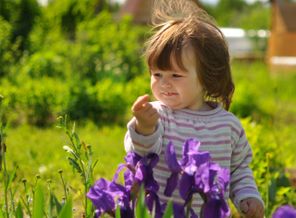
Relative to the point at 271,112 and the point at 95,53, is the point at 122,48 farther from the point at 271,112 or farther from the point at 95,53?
the point at 271,112

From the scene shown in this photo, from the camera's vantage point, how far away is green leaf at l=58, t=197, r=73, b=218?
5.46 ft

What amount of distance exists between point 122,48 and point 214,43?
7384 mm

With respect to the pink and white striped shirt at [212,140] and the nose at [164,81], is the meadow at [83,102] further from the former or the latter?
the nose at [164,81]

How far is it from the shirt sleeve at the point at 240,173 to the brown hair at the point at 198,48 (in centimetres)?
17

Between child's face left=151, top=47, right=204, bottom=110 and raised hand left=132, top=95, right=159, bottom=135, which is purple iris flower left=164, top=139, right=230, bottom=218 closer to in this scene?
raised hand left=132, top=95, right=159, bottom=135

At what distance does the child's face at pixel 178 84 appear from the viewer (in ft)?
7.29

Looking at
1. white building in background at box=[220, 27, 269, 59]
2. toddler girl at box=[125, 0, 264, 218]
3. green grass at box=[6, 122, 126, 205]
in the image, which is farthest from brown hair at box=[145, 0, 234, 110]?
white building in background at box=[220, 27, 269, 59]

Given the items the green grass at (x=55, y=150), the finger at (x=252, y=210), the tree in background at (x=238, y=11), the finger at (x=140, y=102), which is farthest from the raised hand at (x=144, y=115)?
the tree in background at (x=238, y=11)

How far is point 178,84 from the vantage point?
7.33 feet

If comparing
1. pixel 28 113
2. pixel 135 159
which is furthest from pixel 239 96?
pixel 135 159

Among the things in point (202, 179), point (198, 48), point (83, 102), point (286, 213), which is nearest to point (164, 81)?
point (198, 48)

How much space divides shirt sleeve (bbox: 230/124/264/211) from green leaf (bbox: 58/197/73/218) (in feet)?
2.66

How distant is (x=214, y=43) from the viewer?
2363 mm

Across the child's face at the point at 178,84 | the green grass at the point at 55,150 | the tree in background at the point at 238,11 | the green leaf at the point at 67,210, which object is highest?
the child's face at the point at 178,84
